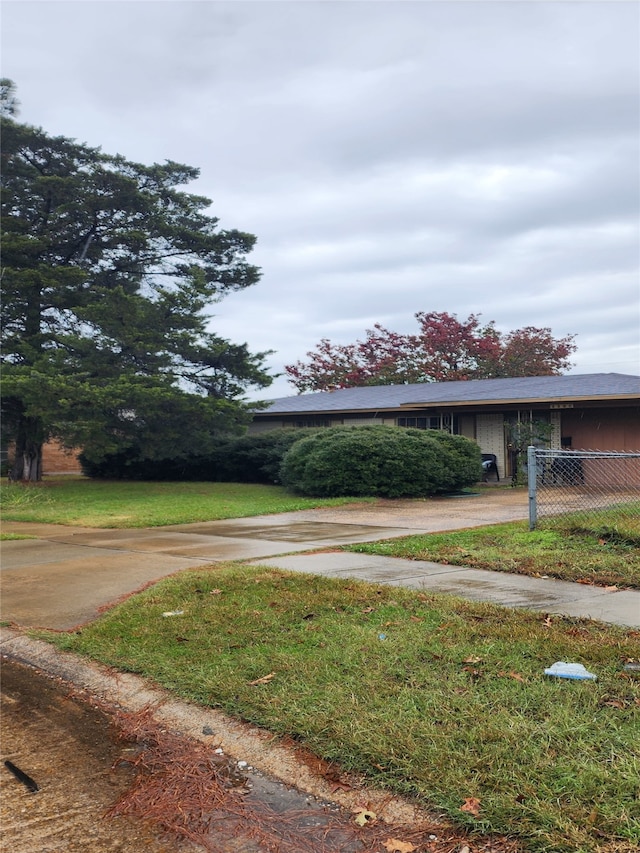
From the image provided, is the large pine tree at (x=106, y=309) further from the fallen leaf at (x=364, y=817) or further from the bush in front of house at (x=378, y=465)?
the fallen leaf at (x=364, y=817)

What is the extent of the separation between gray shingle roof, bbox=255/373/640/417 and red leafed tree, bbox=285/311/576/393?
1129 centimetres

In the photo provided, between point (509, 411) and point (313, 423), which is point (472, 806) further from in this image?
point (313, 423)

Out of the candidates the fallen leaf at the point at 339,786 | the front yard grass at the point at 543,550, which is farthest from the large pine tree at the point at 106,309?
the fallen leaf at the point at 339,786

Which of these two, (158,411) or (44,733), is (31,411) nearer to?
(158,411)

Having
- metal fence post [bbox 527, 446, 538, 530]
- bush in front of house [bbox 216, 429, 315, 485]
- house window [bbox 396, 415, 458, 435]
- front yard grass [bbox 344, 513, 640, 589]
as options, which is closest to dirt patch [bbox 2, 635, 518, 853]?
front yard grass [bbox 344, 513, 640, 589]

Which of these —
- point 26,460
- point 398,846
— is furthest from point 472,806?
point 26,460

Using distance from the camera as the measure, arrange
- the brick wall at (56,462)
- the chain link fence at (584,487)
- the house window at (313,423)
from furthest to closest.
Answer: the brick wall at (56,462) → the house window at (313,423) → the chain link fence at (584,487)

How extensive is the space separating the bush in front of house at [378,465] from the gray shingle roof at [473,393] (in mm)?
4117

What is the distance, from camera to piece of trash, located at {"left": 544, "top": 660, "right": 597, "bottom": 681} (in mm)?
4391

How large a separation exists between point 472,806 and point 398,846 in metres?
0.37

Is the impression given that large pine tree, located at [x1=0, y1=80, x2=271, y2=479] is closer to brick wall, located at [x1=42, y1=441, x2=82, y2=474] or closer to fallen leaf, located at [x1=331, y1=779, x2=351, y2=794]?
brick wall, located at [x1=42, y1=441, x2=82, y2=474]

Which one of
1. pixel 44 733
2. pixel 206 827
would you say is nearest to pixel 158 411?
pixel 44 733

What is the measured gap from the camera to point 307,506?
16750 millimetres

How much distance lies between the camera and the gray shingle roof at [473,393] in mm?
21234
